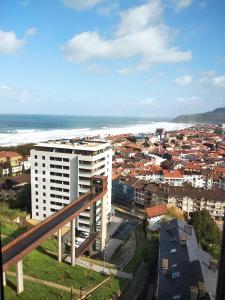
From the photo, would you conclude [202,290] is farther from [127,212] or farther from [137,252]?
[127,212]

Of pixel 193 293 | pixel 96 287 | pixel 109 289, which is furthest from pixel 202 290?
pixel 96 287

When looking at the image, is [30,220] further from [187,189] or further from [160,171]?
[160,171]

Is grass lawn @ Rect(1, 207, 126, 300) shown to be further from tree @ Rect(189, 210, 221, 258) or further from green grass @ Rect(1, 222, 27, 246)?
tree @ Rect(189, 210, 221, 258)

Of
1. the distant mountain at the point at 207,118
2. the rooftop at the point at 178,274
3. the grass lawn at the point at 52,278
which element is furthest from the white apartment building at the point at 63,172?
the distant mountain at the point at 207,118

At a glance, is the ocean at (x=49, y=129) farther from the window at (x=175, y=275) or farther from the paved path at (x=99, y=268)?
the window at (x=175, y=275)

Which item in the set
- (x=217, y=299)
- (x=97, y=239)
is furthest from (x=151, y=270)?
(x=217, y=299)

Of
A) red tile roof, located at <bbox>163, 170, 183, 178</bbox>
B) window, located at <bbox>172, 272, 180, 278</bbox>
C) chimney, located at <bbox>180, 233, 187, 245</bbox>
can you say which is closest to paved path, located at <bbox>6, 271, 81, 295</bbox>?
window, located at <bbox>172, 272, 180, 278</bbox>
